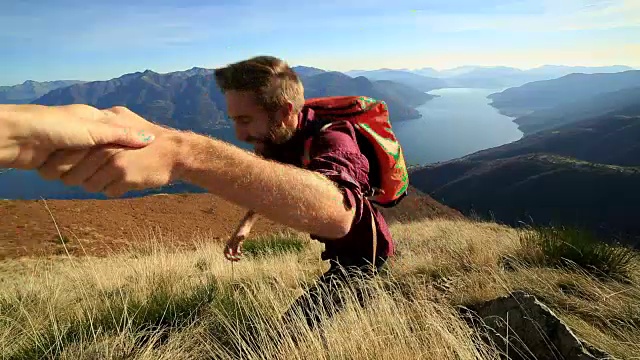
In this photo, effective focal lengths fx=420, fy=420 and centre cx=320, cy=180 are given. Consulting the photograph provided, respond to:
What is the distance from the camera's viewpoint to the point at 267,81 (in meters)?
2.19

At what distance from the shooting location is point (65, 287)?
4.01 m

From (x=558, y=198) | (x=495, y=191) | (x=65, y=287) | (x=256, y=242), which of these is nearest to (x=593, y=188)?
(x=558, y=198)

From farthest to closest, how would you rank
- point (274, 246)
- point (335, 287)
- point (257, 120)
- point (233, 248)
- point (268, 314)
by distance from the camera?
point (274, 246), point (233, 248), point (268, 314), point (335, 287), point (257, 120)

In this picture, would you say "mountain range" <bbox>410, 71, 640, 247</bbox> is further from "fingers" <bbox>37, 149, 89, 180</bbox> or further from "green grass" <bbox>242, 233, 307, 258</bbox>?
"fingers" <bbox>37, 149, 89, 180</bbox>

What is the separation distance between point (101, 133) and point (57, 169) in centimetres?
13

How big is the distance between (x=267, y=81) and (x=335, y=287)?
1.34m

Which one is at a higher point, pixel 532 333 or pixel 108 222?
pixel 532 333

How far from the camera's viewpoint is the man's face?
2270mm

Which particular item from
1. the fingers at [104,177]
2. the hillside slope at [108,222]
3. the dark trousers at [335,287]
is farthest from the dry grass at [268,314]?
the hillside slope at [108,222]

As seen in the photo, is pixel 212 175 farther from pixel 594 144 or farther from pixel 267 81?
pixel 594 144

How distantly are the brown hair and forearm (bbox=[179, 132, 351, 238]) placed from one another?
2.79 feet

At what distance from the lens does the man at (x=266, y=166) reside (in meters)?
1.08

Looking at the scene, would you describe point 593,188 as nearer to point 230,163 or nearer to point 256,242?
point 256,242

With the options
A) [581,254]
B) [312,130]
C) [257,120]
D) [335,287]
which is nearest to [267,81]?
[257,120]
